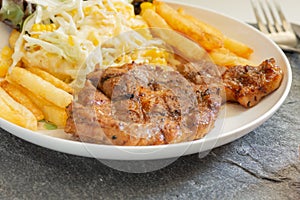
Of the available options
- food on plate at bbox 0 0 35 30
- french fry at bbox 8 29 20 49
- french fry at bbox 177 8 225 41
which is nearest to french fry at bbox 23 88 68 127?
french fry at bbox 8 29 20 49

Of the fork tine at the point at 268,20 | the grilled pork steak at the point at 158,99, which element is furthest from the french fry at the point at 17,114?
the fork tine at the point at 268,20

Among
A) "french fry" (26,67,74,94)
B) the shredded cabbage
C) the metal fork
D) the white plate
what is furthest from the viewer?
the metal fork

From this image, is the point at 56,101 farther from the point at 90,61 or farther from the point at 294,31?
the point at 294,31

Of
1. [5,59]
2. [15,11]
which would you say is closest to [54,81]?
[5,59]

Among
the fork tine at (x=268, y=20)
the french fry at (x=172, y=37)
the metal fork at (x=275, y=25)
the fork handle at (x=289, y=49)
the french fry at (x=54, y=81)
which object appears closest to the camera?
the french fry at (x=54, y=81)

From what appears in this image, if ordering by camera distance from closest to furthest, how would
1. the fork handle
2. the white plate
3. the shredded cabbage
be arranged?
the white plate → the shredded cabbage → the fork handle

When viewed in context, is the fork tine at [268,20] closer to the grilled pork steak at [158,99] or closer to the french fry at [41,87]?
the grilled pork steak at [158,99]

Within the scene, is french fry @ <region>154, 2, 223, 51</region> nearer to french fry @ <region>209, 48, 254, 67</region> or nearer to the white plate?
french fry @ <region>209, 48, 254, 67</region>
